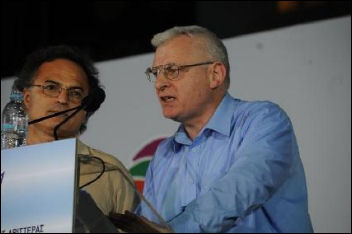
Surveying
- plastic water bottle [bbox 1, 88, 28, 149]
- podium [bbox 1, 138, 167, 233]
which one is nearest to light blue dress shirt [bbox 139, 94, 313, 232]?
podium [bbox 1, 138, 167, 233]

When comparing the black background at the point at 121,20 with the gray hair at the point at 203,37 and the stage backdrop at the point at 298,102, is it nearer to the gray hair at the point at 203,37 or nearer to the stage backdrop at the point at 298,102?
the stage backdrop at the point at 298,102

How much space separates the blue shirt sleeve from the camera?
57.2 inches

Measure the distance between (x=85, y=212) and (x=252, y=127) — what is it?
0.60m

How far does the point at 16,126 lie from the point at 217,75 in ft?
2.29

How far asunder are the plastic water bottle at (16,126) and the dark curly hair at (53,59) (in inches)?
2.2

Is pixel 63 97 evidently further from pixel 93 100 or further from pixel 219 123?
pixel 219 123

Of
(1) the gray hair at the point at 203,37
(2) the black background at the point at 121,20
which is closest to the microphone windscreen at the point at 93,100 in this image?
(1) the gray hair at the point at 203,37

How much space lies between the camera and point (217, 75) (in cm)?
196

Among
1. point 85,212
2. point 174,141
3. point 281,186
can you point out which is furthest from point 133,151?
point 85,212

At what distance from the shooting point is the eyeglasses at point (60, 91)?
6.33 feet

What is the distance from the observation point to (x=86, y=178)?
1.38 metres

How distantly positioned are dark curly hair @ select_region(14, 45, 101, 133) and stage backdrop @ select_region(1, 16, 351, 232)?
1.29 feet

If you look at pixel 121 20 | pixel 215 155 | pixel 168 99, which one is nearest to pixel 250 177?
pixel 215 155

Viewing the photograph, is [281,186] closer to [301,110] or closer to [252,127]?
[252,127]
